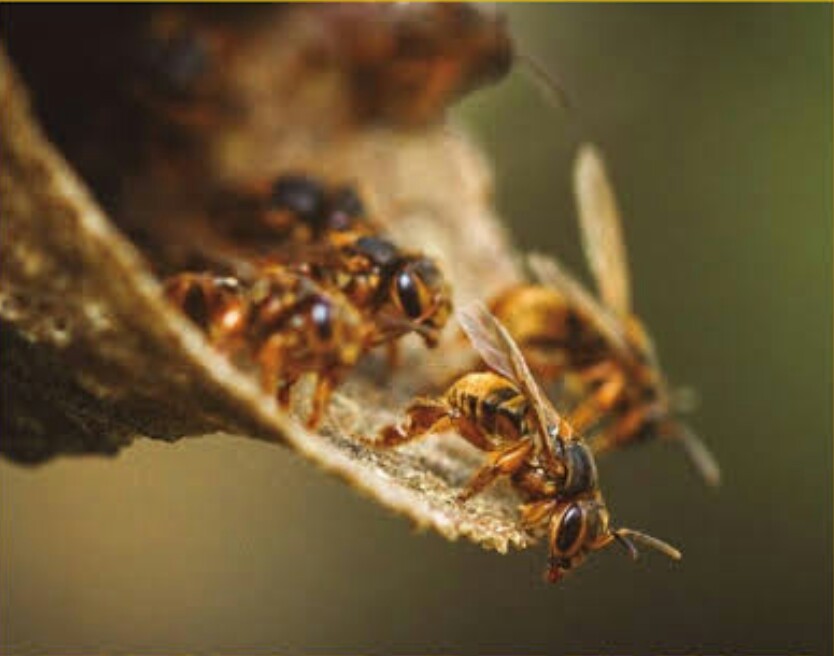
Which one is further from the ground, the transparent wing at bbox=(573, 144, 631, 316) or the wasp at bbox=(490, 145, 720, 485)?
the transparent wing at bbox=(573, 144, 631, 316)

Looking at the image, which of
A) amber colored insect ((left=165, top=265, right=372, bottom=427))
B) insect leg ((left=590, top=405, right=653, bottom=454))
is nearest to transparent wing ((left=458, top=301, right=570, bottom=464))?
amber colored insect ((left=165, top=265, right=372, bottom=427))

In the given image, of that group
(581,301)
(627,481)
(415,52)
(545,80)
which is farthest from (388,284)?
(627,481)

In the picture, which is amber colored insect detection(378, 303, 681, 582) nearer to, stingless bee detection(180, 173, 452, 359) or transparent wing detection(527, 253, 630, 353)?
stingless bee detection(180, 173, 452, 359)

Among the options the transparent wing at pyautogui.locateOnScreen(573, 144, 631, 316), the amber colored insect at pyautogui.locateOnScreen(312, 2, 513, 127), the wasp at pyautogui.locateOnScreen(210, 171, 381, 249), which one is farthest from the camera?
the transparent wing at pyautogui.locateOnScreen(573, 144, 631, 316)

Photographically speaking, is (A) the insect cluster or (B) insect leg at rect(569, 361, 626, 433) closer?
(A) the insect cluster

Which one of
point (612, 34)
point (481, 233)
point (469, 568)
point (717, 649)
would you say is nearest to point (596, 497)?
point (481, 233)

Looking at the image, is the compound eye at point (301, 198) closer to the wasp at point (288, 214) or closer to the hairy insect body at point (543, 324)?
the wasp at point (288, 214)

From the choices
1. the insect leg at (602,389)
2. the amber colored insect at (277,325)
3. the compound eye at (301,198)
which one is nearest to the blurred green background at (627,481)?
the insect leg at (602,389)
